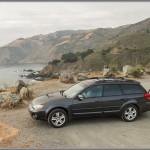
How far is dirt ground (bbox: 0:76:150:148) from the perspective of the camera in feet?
27.7

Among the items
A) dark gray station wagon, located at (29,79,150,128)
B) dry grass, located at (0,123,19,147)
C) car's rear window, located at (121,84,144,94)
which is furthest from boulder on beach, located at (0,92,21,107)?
car's rear window, located at (121,84,144,94)

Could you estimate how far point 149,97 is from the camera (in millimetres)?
10953

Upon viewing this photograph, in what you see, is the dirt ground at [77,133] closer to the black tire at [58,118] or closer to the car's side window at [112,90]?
the black tire at [58,118]

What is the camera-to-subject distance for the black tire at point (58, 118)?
9734 mm

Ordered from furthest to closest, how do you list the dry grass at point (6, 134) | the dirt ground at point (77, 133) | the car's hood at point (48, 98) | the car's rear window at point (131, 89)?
the car's rear window at point (131, 89) < the car's hood at point (48, 98) < the dry grass at point (6, 134) < the dirt ground at point (77, 133)

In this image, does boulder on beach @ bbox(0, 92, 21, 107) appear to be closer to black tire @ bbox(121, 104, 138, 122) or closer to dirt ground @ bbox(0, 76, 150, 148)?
dirt ground @ bbox(0, 76, 150, 148)

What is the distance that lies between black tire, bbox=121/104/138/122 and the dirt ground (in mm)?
189

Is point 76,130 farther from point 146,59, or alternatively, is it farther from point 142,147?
point 146,59

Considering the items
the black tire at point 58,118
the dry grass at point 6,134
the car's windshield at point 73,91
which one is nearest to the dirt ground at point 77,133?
the dry grass at point 6,134

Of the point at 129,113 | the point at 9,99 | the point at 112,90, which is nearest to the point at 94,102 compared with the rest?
the point at 112,90

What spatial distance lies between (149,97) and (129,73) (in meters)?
13.2

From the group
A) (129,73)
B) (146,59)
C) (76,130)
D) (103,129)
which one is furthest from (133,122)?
(146,59)

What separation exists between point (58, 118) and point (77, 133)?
90cm

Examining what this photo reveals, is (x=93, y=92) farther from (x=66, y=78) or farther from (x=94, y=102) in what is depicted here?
(x=66, y=78)
